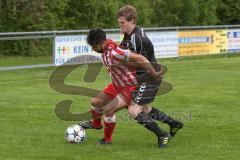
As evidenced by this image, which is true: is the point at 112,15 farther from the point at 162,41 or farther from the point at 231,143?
the point at 231,143

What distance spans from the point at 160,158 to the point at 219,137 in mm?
1774

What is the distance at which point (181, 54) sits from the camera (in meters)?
26.1

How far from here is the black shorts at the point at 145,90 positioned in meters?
8.66

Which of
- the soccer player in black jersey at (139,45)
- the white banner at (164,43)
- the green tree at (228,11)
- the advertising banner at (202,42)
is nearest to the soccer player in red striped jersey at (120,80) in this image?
the soccer player in black jersey at (139,45)

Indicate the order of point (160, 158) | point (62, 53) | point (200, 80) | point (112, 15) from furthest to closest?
point (112, 15), point (62, 53), point (200, 80), point (160, 158)

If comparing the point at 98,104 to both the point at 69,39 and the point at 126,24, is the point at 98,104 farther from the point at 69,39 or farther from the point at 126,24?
the point at 69,39

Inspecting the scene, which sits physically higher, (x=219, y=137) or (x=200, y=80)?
(x=219, y=137)

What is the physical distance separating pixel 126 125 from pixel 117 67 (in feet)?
7.35

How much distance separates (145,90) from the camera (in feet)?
28.5

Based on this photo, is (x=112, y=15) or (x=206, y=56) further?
(x=112, y=15)

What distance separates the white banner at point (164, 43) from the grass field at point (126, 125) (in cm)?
Result: 554

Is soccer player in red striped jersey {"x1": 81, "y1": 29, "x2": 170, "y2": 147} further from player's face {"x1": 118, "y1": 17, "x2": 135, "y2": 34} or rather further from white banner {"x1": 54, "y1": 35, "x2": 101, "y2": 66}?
white banner {"x1": 54, "y1": 35, "x2": 101, "y2": 66}

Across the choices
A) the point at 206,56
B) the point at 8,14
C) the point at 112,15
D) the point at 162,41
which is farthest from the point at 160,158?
the point at 112,15

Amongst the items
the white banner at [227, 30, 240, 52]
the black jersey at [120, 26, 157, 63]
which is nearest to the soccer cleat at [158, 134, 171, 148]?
the black jersey at [120, 26, 157, 63]
